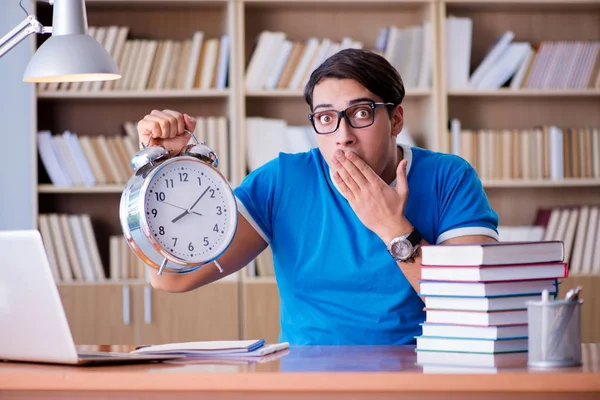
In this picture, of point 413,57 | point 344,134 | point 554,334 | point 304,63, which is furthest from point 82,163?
point 554,334

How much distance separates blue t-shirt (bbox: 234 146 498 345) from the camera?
6.13 feet

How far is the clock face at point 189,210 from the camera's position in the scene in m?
1.47

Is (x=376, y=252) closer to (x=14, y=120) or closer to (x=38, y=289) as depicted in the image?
(x=38, y=289)

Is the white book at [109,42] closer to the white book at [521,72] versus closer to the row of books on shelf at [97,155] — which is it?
the row of books on shelf at [97,155]

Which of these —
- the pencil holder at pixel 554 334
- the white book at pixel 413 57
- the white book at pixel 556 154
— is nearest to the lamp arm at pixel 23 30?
the pencil holder at pixel 554 334

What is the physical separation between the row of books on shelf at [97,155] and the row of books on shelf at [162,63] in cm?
19

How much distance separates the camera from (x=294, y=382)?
1.20 m

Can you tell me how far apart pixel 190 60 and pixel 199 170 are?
6.53 ft

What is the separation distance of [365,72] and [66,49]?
2.21 feet

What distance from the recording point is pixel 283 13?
3.69 metres

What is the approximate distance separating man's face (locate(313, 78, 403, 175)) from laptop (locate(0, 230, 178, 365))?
0.73m

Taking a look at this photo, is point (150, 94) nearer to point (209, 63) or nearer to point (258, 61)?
point (209, 63)

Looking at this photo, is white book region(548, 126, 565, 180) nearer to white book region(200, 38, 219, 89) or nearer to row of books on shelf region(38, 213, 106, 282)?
white book region(200, 38, 219, 89)

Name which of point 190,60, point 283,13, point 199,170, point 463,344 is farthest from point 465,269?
point 283,13
